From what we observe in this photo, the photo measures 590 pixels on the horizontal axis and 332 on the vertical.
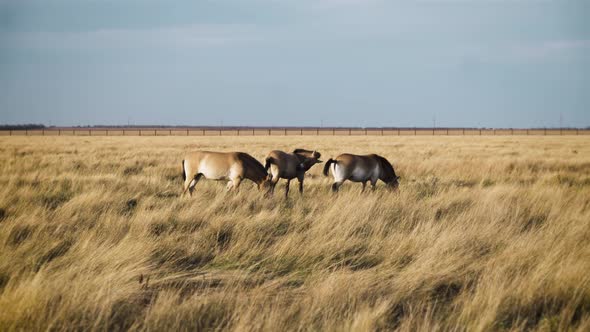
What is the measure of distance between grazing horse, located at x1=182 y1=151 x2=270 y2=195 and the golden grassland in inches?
44.7

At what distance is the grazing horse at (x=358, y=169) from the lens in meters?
12.3

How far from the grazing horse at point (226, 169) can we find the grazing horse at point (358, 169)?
62.7 inches

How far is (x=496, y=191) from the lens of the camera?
11.3 m

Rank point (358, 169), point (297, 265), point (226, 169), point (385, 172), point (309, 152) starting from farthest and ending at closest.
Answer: point (309, 152) < point (385, 172) < point (358, 169) < point (226, 169) < point (297, 265)

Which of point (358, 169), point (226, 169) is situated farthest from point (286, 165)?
point (358, 169)

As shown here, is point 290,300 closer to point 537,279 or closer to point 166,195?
point 537,279

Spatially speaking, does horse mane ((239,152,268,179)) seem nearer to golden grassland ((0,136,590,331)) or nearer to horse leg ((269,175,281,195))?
horse leg ((269,175,281,195))

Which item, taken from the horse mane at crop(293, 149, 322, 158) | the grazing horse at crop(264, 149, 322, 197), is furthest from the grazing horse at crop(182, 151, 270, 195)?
the horse mane at crop(293, 149, 322, 158)

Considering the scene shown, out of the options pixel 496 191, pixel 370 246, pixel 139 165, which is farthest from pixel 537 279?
pixel 139 165

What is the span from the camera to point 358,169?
41.1 feet

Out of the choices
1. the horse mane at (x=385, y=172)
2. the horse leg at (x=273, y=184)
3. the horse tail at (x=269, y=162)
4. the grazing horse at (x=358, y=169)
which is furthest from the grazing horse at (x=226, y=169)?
the horse mane at (x=385, y=172)

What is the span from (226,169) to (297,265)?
19.4ft

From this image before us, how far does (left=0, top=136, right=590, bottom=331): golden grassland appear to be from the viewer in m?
4.16

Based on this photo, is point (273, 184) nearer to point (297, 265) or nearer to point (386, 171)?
point (386, 171)
